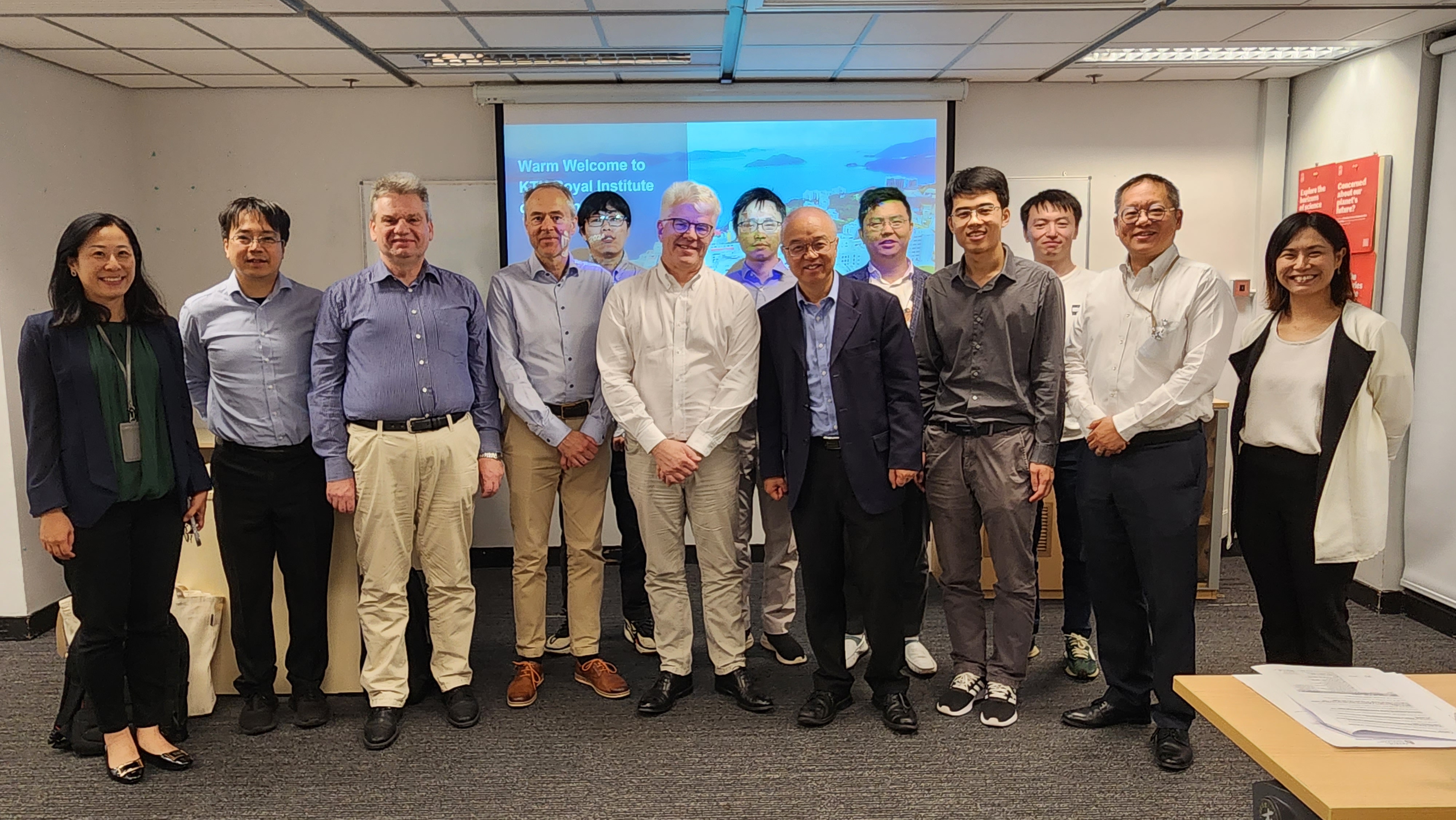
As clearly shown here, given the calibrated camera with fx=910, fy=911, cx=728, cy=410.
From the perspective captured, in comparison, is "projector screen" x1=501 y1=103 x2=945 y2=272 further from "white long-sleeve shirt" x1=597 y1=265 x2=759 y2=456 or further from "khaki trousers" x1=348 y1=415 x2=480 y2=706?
"khaki trousers" x1=348 y1=415 x2=480 y2=706

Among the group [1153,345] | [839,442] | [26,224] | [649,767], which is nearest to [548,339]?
[839,442]

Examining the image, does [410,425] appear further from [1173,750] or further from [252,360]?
[1173,750]

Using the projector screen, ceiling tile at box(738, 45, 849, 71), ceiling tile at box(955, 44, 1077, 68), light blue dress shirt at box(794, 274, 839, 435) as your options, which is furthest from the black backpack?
ceiling tile at box(955, 44, 1077, 68)

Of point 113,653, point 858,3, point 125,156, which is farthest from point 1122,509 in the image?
point 125,156

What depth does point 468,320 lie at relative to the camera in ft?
10.1

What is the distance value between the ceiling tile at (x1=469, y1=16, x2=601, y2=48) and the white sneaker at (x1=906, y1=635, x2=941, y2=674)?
2819 millimetres

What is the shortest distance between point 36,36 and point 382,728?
10.4 feet

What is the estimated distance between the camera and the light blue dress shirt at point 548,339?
3.19 meters

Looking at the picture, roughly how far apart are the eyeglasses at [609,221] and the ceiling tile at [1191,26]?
7.81 ft

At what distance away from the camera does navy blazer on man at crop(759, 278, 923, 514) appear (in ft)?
9.37

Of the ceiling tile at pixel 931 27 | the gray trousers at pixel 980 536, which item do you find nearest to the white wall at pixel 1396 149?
the ceiling tile at pixel 931 27

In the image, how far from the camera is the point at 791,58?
4.36 metres

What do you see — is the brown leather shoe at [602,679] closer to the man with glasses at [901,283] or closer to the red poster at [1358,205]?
the man with glasses at [901,283]

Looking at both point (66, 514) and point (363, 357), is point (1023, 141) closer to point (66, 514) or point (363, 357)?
point (363, 357)
